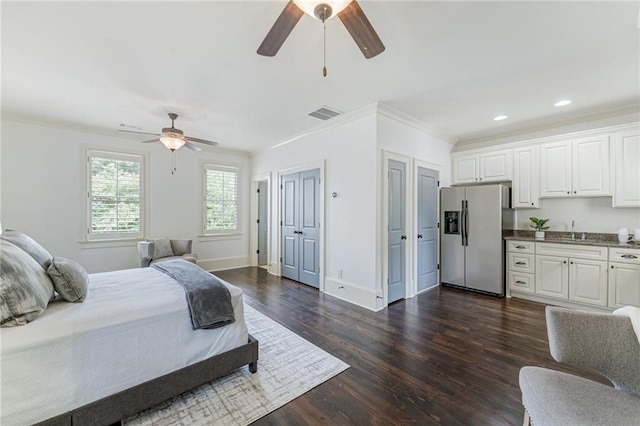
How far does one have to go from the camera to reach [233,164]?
20.4 ft

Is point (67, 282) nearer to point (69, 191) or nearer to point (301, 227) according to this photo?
point (301, 227)

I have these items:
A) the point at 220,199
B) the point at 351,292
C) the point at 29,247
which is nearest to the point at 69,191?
the point at 220,199

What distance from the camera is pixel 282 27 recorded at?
1490 millimetres

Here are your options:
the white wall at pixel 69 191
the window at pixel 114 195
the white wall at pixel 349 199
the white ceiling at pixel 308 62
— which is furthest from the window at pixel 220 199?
the white wall at pixel 349 199

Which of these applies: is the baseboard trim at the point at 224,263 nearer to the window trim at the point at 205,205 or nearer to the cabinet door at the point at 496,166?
the window trim at the point at 205,205

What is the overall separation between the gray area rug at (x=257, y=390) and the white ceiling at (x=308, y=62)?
9.19 feet

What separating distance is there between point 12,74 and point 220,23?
2.63 metres

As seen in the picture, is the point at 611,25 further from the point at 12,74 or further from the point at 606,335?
the point at 12,74

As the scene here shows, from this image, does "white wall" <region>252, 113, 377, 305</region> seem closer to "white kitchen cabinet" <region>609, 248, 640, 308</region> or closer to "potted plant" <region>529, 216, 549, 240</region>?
"potted plant" <region>529, 216, 549, 240</region>

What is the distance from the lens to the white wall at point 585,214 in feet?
12.1

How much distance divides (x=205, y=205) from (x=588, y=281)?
21.9 ft

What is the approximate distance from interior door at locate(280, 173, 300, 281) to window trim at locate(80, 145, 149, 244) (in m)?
2.63

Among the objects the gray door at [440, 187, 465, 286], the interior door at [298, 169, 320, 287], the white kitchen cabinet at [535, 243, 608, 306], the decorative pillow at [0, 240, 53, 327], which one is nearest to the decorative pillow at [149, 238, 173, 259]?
the interior door at [298, 169, 320, 287]

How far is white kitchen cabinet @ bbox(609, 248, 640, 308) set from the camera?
3199mm
